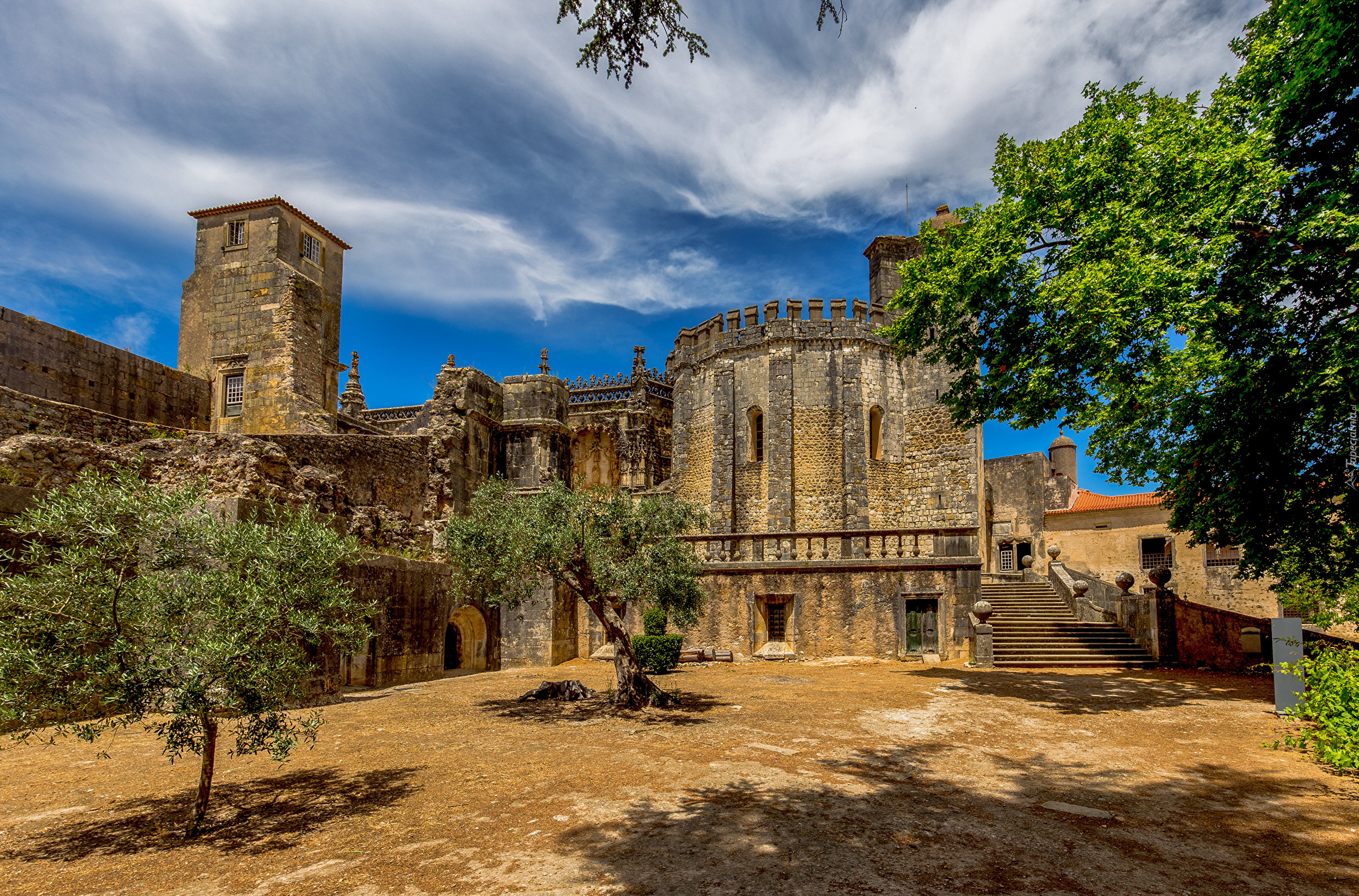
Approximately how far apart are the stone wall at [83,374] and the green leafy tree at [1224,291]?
1816 centimetres

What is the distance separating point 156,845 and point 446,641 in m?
15.9

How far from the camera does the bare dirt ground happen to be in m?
4.83

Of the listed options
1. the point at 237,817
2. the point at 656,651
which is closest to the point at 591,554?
the point at 656,651

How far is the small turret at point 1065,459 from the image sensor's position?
1281 inches

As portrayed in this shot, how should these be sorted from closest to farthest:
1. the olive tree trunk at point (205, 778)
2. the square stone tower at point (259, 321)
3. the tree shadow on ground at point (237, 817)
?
the tree shadow on ground at point (237, 817), the olive tree trunk at point (205, 778), the square stone tower at point (259, 321)

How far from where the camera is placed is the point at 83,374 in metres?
15.1

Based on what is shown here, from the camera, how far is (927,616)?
18.2 metres

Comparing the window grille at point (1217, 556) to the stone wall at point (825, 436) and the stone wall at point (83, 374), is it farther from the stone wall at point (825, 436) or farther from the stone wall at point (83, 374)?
the stone wall at point (83, 374)

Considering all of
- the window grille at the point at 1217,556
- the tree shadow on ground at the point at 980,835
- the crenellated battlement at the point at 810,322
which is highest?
the crenellated battlement at the point at 810,322

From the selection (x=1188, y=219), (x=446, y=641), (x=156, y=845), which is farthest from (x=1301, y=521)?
(x=446, y=641)

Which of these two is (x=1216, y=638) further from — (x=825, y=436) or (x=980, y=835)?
(x=980, y=835)

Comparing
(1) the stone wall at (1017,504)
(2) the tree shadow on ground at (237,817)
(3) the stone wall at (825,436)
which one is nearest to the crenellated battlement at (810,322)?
(3) the stone wall at (825,436)

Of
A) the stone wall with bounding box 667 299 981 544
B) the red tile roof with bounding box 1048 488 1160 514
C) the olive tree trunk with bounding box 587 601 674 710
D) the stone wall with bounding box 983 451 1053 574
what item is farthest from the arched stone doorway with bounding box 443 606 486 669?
the red tile roof with bounding box 1048 488 1160 514

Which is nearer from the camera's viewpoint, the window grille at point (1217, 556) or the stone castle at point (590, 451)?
the stone castle at point (590, 451)
